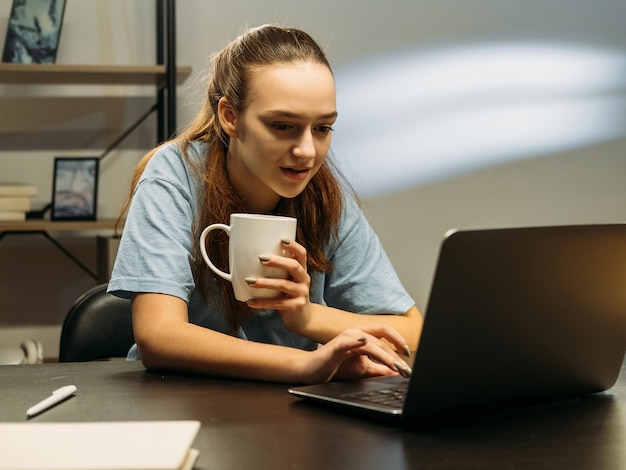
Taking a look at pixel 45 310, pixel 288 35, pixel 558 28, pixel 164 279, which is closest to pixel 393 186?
pixel 558 28

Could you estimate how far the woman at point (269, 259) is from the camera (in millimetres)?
1133

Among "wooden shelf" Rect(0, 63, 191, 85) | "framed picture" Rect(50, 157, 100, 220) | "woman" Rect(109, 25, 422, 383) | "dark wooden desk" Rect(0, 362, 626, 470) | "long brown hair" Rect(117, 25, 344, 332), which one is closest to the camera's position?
"dark wooden desk" Rect(0, 362, 626, 470)

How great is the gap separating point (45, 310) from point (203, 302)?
165 centimetres

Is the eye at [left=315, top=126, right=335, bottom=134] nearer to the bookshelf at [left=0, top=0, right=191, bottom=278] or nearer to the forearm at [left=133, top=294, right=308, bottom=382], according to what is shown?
the forearm at [left=133, top=294, right=308, bottom=382]

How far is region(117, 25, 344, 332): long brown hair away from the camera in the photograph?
4.61 feet

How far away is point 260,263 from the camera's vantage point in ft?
3.56

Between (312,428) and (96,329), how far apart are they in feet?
2.50

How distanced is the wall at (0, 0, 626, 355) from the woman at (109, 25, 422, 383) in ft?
4.72

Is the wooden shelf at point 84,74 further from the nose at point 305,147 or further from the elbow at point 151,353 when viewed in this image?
the elbow at point 151,353

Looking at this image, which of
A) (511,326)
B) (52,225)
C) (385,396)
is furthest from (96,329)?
(52,225)

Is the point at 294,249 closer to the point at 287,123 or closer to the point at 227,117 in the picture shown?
the point at 287,123

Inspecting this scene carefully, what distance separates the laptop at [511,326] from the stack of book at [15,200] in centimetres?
190

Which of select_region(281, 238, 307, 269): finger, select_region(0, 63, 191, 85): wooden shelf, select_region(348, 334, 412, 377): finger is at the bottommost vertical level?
select_region(348, 334, 412, 377): finger

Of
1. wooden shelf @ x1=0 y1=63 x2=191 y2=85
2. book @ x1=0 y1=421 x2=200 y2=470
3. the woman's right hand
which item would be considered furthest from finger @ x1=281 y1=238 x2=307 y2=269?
wooden shelf @ x1=0 y1=63 x2=191 y2=85
